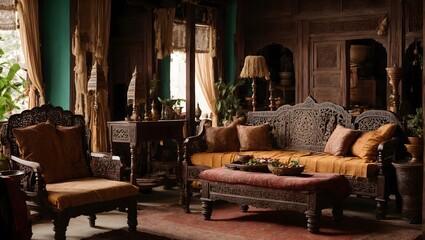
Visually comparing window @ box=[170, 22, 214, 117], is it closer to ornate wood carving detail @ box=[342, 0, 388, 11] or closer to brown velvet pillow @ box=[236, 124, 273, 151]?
ornate wood carving detail @ box=[342, 0, 388, 11]

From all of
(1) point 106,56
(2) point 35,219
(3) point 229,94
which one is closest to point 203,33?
(3) point 229,94

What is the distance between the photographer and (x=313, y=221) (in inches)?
209

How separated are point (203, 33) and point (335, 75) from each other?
8.01ft

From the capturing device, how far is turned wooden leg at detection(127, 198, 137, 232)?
5.26 m

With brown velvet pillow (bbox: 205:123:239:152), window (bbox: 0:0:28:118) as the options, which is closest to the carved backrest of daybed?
brown velvet pillow (bbox: 205:123:239:152)

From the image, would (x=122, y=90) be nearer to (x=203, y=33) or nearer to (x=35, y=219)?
(x=203, y=33)

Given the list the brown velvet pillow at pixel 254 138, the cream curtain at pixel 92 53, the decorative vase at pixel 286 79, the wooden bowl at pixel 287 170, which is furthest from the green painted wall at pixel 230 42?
the wooden bowl at pixel 287 170

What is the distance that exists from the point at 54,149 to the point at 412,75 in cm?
604

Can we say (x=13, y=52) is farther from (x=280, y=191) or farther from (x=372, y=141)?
(x=372, y=141)

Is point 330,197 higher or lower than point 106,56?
lower

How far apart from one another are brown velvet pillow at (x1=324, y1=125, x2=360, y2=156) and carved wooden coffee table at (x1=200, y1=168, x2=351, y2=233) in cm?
106

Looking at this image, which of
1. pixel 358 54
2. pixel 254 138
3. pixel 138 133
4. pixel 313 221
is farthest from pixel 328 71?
pixel 313 221

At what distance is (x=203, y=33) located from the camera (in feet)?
32.7

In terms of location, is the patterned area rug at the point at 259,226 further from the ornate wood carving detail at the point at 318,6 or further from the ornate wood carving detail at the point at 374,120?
the ornate wood carving detail at the point at 318,6
